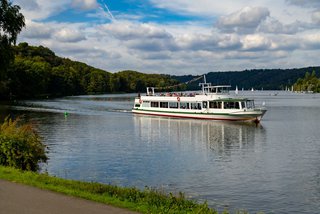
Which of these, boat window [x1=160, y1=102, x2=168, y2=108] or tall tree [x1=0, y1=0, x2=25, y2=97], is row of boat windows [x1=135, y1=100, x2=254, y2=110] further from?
tall tree [x1=0, y1=0, x2=25, y2=97]

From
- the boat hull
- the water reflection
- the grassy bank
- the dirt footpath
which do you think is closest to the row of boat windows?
the boat hull

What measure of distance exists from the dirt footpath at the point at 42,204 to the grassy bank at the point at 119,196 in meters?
0.54

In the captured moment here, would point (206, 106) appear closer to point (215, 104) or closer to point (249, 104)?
point (215, 104)

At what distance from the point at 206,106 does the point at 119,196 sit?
62.7 meters

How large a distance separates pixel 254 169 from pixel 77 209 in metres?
20.2

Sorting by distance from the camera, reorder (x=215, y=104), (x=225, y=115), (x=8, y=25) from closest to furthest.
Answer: (x=8, y=25), (x=225, y=115), (x=215, y=104)

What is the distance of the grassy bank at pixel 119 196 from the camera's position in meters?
13.6

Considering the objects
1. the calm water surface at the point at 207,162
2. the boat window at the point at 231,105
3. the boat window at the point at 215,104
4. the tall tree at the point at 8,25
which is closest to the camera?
the calm water surface at the point at 207,162

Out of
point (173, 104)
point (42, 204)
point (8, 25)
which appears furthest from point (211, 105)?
point (42, 204)

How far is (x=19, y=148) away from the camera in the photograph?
2220cm

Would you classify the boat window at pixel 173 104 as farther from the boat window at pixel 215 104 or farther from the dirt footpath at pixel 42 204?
the dirt footpath at pixel 42 204

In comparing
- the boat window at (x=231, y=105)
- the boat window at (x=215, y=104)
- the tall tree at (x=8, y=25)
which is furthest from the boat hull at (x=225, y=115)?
the tall tree at (x=8, y=25)

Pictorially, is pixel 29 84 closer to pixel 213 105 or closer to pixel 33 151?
pixel 213 105

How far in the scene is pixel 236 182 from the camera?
86.9ft
